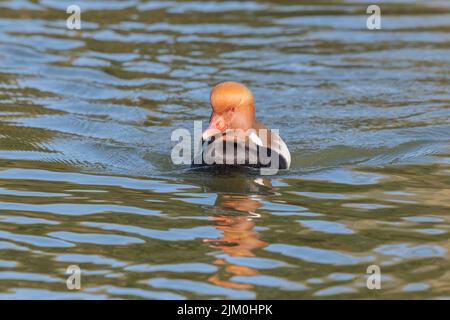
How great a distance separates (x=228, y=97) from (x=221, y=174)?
0.80m

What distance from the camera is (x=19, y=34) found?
17.4 meters

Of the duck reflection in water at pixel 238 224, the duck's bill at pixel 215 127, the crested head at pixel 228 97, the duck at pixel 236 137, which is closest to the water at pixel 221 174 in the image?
the duck reflection in water at pixel 238 224

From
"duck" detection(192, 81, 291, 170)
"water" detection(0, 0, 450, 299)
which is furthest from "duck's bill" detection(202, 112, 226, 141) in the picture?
"water" detection(0, 0, 450, 299)

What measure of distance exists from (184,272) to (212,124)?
123 inches

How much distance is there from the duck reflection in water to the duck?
227mm

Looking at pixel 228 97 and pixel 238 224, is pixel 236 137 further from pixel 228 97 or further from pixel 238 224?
pixel 238 224

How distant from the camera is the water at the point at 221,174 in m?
7.75

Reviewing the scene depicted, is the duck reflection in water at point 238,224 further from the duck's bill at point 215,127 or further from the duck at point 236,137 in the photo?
the duck's bill at point 215,127

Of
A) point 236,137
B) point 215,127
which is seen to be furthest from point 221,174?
point 215,127

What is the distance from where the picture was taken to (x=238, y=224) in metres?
8.88

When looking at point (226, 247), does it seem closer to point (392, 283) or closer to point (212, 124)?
point (392, 283)

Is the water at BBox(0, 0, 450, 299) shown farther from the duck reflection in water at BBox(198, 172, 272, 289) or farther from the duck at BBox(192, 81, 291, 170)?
the duck at BBox(192, 81, 291, 170)

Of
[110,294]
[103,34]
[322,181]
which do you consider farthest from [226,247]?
[103,34]

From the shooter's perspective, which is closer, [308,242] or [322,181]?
[308,242]
